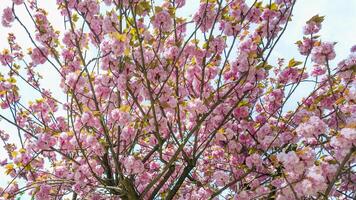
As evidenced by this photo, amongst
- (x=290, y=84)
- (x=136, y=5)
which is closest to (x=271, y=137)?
(x=290, y=84)

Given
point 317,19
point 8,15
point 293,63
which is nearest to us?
point 317,19

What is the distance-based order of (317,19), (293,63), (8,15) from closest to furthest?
(317,19) < (293,63) < (8,15)

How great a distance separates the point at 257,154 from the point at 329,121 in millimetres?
1308

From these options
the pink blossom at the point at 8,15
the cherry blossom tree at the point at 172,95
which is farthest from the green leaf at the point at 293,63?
the pink blossom at the point at 8,15

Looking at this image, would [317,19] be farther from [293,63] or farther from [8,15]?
[8,15]

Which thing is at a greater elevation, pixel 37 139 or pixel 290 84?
pixel 290 84

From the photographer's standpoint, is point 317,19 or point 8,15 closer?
point 317,19

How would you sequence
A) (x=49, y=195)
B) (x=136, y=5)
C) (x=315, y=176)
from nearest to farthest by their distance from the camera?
(x=315, y=176), (x=136, y=5), (x=49, y=195)

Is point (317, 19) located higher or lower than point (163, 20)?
lower

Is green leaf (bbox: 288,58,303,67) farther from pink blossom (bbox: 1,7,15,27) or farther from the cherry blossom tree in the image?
pink blossom (bbox: 1,7,15,27)

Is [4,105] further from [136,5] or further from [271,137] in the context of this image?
[271,137]

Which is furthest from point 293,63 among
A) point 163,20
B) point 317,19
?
point 163,20

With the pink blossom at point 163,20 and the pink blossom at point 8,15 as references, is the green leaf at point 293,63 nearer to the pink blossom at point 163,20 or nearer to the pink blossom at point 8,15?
the pink blossom at point 163,20

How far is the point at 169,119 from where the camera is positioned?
579cm
